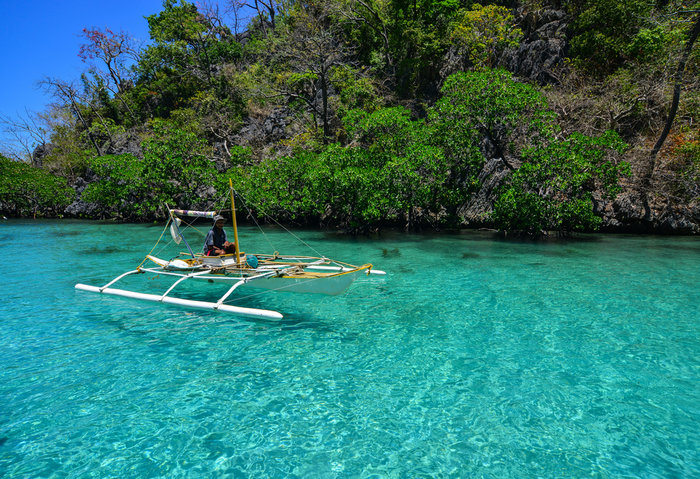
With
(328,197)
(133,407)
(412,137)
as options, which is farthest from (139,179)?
(133,407)

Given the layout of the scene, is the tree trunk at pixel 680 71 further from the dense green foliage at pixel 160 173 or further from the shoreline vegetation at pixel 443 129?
the dense green foliage at pixel 160 173

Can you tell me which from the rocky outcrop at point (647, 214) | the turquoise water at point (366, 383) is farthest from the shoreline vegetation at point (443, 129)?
the turquoise water at point (366, 383)

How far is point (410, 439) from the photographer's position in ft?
16.8

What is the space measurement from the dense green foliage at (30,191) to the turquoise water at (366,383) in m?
39.9

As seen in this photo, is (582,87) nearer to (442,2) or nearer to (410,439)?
(442,2)

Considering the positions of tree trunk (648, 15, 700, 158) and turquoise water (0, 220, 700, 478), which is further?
tree trunk (648, 15, 700, 158)

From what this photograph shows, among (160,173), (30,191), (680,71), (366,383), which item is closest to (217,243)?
(366,383)

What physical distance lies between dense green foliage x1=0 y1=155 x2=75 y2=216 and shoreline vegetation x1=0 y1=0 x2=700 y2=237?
0.20 m

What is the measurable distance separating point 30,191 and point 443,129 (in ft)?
155

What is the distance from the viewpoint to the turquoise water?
4.78 meters

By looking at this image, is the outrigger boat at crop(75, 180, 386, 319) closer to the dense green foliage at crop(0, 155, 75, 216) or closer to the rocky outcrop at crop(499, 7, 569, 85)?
the rocky outcrop at crop(499, 7, 569, 85)

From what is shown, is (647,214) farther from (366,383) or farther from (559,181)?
(366,383)

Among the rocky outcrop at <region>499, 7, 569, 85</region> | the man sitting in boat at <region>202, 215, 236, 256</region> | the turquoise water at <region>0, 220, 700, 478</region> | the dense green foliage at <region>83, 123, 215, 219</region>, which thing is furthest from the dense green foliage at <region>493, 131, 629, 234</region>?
the dense green foliage at <region>83, 123, 215, 219</region>

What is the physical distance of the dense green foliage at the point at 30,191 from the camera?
42619 millimetres
